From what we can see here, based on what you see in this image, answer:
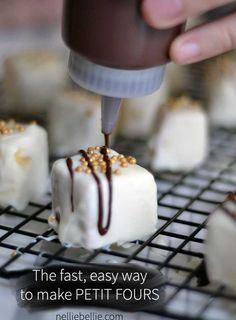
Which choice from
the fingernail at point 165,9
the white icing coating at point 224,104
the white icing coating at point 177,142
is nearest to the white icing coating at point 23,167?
the white icing coating at point 177,142

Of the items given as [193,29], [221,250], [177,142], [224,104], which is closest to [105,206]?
[221,250]

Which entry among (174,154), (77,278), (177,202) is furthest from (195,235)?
(174,154)

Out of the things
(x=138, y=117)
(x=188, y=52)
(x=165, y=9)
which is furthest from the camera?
(x=138, y=117)

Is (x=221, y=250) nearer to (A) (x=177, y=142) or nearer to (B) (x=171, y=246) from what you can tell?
(B) (x=171, y=246)

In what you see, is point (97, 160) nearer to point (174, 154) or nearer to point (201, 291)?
point (201, 291)

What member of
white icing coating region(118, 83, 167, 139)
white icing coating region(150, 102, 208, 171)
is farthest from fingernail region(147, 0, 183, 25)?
white icing coating region(118, 83, 167, 139)
